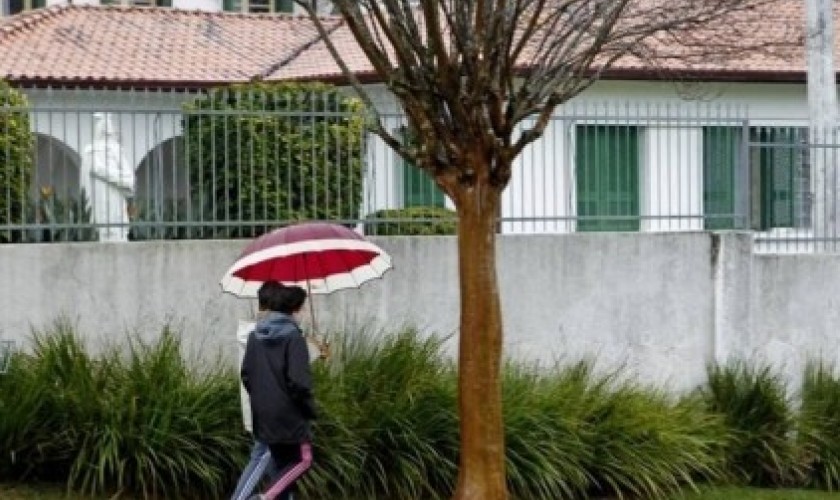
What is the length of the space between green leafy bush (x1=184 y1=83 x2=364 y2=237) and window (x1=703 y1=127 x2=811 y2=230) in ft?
10.5

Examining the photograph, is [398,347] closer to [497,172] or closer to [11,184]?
[497,172]

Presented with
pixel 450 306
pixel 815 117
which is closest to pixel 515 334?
pixel 450 306

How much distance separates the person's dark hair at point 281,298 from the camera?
958 centimetres

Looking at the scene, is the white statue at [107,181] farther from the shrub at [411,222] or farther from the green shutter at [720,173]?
the green shutter at [720,173]

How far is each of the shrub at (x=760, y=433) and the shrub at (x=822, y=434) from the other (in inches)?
4.8

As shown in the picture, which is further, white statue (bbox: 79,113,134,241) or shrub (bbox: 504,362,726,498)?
white statue (bbox: 79,113,134,241)

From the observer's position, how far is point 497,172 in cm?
1005

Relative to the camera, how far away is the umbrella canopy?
10609 millimetres

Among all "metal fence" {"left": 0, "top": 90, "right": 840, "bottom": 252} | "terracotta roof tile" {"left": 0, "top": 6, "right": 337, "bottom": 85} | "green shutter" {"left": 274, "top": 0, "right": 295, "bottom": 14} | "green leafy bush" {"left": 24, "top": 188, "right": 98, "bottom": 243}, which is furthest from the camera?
"green shutter" {"left": 274, "top": 0, "right": 295, "bottom": 14}

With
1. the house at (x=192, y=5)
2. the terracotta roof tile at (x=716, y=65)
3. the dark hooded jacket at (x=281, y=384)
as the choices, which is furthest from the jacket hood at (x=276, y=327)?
the house at (x=192, y=5)

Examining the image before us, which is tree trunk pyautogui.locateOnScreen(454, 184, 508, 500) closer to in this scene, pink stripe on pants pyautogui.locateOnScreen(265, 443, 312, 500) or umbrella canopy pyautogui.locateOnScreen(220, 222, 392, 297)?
umbrella canopy pyautogui.locateOnScreen(220, 222, 392, 297)

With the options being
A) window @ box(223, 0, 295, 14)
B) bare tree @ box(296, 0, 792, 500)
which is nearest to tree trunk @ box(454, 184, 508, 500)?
bare tree @ box(296, 0, 792, 500)

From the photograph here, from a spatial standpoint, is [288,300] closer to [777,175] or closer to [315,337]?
[315,337]

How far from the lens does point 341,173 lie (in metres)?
12.9
